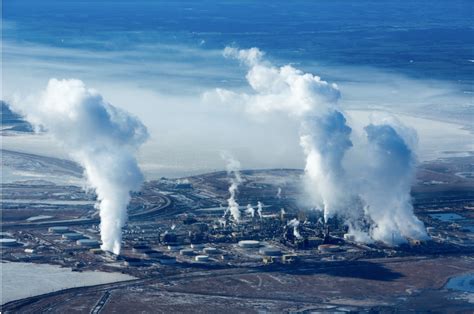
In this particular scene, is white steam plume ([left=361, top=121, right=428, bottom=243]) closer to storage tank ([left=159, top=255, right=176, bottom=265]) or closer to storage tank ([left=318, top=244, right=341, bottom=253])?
storage tank ([left=318, top=244, right=341, bottom=253])

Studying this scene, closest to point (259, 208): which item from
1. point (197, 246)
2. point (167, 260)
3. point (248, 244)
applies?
point (248, 244)

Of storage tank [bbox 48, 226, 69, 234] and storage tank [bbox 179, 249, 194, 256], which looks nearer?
storage tank [bbox 179, 249, 194, 256]

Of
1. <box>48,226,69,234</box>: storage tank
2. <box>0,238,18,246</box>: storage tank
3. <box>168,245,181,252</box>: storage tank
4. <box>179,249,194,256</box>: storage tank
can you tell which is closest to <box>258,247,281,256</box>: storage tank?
<box>179,249,194,256</box>: storage tank

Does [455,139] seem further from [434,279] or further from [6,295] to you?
[6,295]

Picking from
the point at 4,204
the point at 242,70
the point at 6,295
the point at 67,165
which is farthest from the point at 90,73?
the point at 6,295

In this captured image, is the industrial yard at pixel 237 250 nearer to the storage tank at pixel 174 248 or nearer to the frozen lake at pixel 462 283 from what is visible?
the storage tank at pixel 174 248

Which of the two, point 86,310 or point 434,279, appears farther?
point 434,279

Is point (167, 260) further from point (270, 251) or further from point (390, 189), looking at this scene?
point (390, 189)
